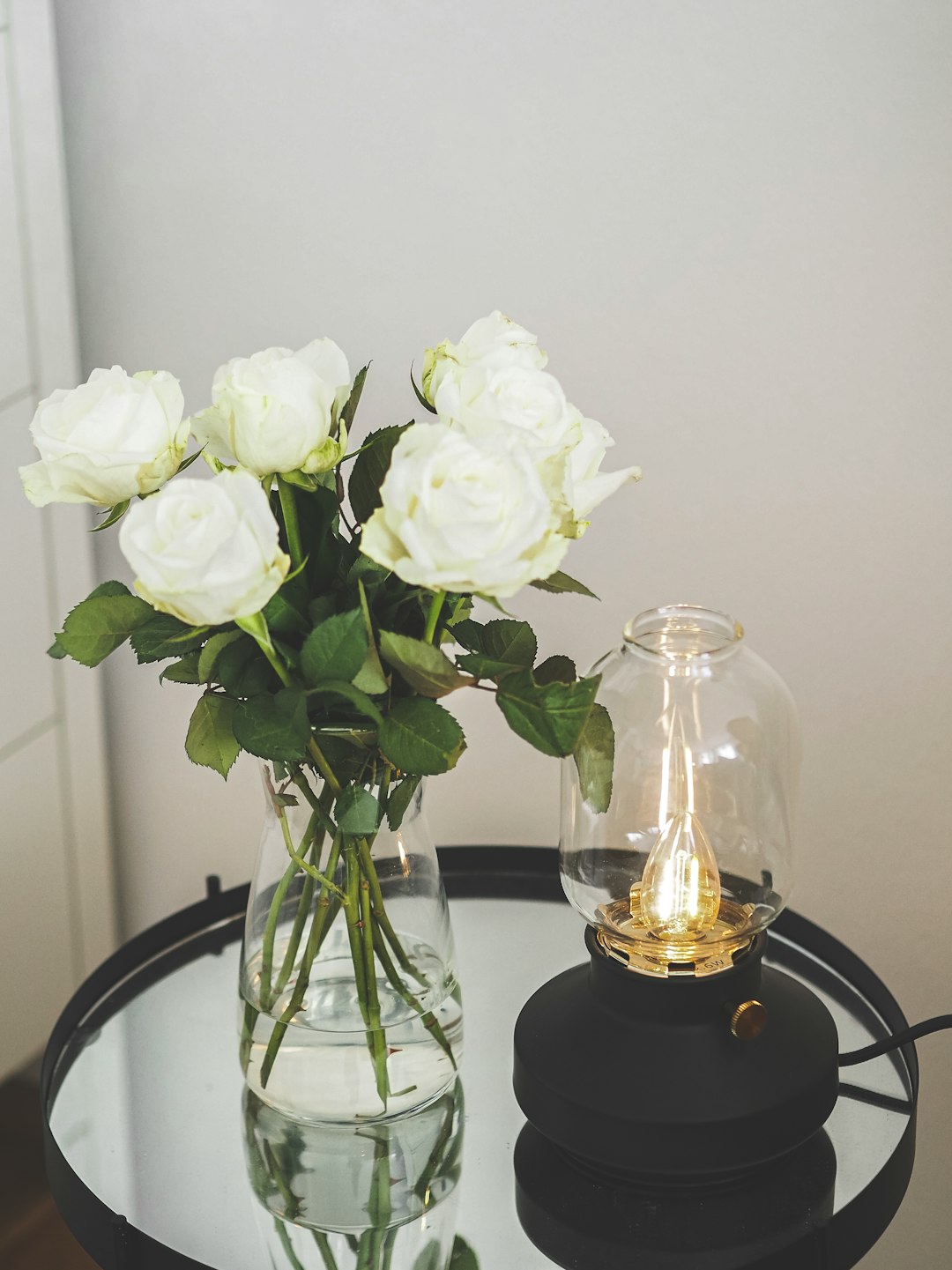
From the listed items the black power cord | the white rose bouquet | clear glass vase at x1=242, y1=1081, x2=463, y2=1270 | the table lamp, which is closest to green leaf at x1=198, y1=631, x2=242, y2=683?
the white rose bouquet

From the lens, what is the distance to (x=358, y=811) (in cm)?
69

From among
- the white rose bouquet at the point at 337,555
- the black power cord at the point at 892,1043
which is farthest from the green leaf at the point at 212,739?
the black power cord at the point at 892,1043

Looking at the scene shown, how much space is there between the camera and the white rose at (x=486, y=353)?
640 mm

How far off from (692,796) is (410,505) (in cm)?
30

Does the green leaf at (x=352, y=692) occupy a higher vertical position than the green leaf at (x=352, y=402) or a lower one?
lower

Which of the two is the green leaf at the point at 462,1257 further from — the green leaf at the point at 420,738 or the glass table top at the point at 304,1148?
the green leaf at the point at 420,738

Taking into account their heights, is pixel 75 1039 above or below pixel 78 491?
below

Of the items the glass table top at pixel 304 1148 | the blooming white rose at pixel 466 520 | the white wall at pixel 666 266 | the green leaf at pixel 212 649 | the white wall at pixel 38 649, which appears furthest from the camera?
the white wall at pixel 38 649

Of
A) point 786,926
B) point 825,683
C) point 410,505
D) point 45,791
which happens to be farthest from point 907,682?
point 45,791

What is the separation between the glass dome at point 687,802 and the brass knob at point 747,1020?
0.03 meters

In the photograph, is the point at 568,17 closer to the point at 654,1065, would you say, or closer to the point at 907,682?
the point at 907,682

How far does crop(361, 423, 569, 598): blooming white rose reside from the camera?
554mm

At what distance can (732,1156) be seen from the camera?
0.73 m

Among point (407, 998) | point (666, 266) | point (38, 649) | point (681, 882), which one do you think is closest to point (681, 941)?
point (681, 882)
